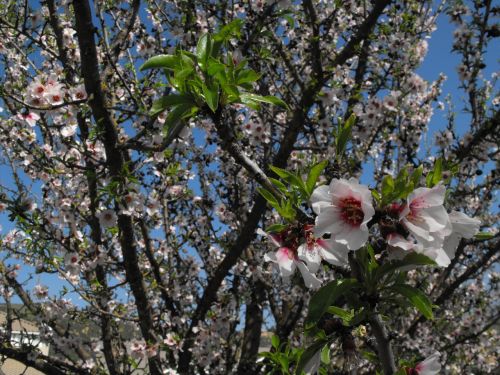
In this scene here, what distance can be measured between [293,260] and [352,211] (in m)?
0.20

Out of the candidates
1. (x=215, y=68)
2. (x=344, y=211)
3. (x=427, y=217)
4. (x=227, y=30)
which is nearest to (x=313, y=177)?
(x=344, y=211)

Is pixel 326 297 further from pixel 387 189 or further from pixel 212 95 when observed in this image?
pixel 212 95

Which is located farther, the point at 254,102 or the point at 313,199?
the point at 254,102

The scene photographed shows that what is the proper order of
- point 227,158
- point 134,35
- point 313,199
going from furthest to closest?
point 227,158 < point 134,35 < point 313,199

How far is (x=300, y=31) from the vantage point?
5.47m

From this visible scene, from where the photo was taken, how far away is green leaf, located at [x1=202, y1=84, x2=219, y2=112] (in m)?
1.20

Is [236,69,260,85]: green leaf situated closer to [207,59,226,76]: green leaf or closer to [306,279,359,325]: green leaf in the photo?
[207,59,226,76]: green leaf

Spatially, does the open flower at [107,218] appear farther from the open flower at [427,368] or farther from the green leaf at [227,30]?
the open flower at [427,368]

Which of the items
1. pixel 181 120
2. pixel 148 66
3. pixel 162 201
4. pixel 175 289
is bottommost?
pixel 181 120

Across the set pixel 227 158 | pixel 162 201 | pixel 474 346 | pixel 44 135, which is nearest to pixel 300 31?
pixel 227 158

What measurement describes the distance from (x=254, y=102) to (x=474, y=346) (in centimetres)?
899

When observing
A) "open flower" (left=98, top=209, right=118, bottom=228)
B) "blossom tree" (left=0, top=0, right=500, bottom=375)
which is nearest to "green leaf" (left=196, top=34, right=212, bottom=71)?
"blossom tree" (left=0, top=0, right=500, bottom=375)

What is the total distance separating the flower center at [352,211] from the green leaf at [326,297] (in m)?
0.14

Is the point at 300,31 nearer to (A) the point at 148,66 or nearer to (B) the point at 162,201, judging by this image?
(B) the point at 162,201
